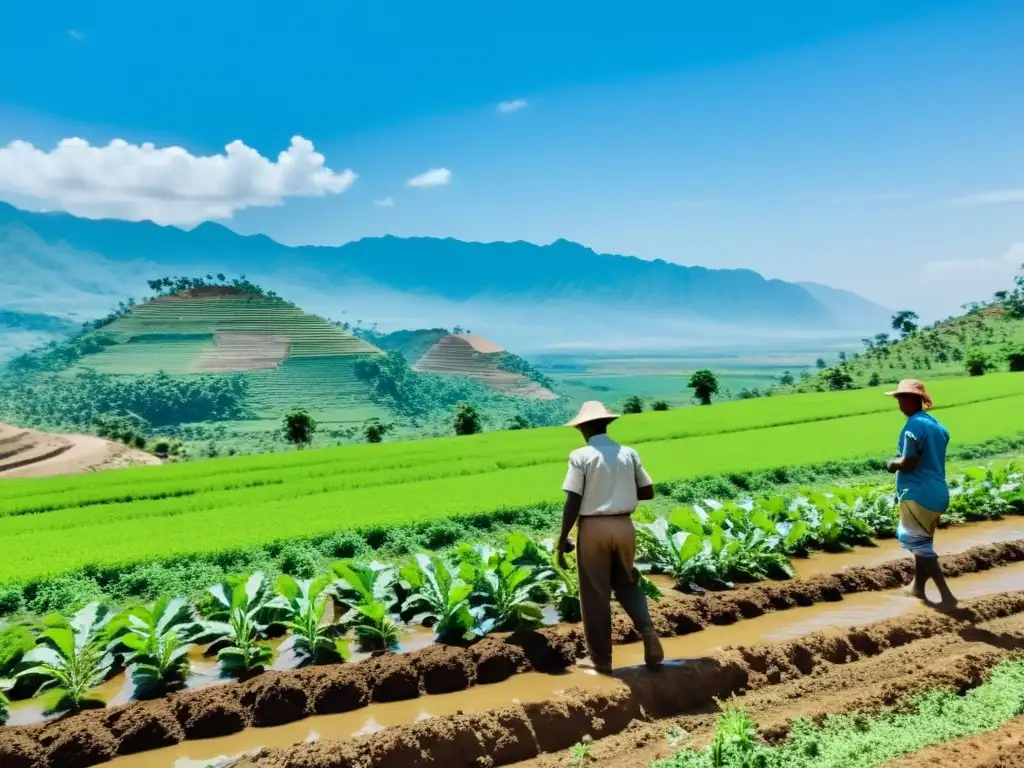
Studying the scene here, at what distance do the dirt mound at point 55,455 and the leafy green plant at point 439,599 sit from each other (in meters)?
51.7

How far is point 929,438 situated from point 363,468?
15239 millimetres

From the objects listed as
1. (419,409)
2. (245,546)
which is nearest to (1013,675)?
(245,546)

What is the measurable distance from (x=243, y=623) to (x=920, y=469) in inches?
243

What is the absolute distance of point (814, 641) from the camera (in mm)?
6574

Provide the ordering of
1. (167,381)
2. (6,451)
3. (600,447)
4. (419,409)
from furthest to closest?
(419,409) < (167,381) < (6,451) < (600,447)

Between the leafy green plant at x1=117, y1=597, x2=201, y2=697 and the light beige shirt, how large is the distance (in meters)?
3.33

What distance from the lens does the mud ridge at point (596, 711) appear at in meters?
4.95

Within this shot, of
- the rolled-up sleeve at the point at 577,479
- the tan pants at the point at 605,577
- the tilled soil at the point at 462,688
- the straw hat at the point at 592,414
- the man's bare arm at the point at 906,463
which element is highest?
the straw hat at the point at 592,414

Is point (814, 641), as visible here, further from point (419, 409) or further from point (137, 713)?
point (419, 409)

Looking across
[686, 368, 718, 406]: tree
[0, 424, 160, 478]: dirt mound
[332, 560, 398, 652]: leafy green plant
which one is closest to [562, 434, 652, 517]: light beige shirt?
[332, 560, 398, 652]: leafy green plant

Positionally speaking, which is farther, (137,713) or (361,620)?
(361,620)

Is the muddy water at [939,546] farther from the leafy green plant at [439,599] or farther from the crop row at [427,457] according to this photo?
the crop row at [427,457]

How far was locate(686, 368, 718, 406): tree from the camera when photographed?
42.4 m

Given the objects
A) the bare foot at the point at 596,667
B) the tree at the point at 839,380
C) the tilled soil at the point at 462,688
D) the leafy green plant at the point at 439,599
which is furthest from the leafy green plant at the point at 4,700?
the tree at the point at 839,380
